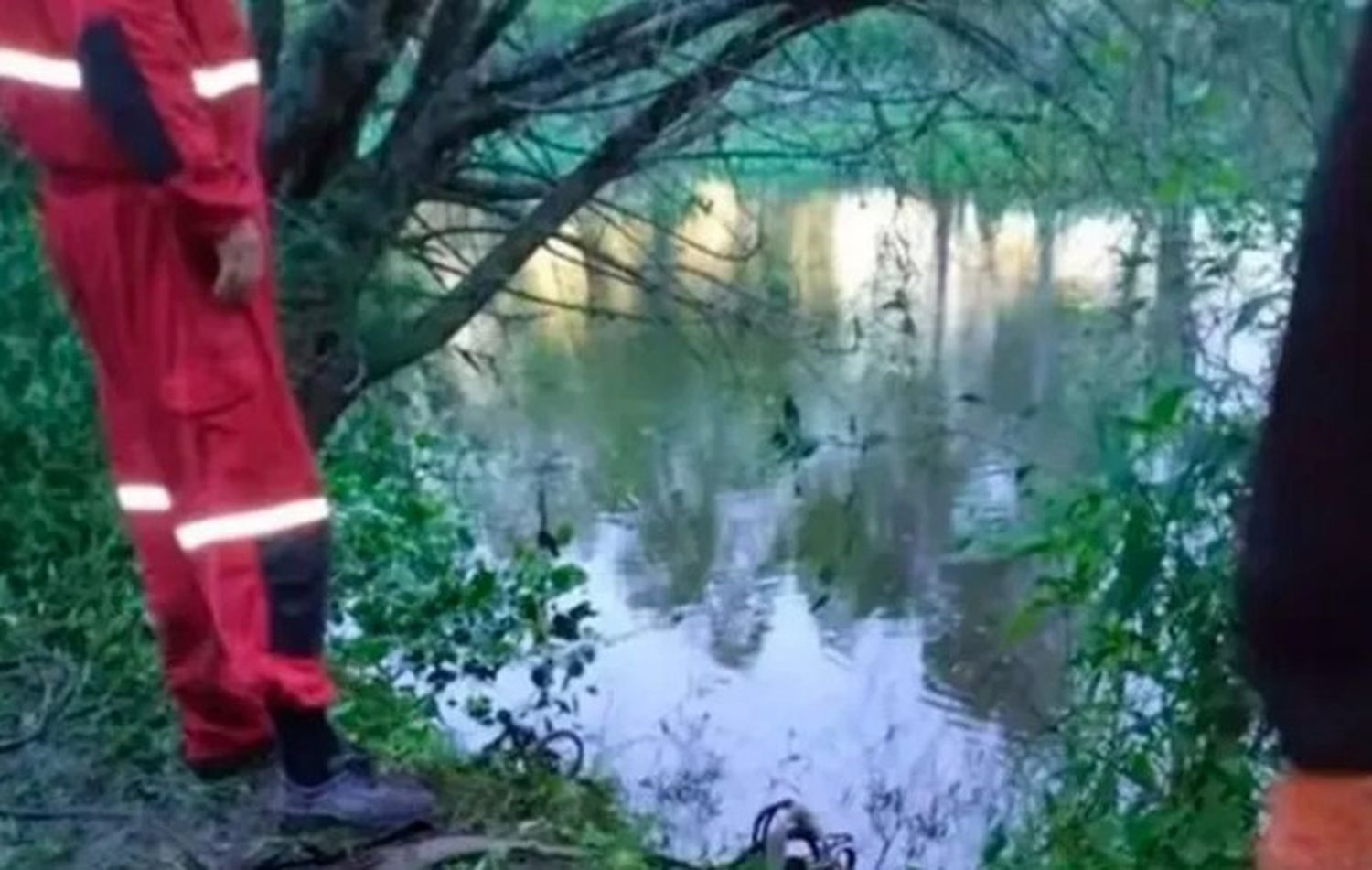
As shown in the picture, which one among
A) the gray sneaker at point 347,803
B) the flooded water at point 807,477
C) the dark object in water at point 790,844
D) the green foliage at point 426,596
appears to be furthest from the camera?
the flooded water at point 807,477

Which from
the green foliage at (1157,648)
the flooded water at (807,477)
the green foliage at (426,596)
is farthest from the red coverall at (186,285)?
the green foliage at (426,596)

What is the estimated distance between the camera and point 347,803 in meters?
3.51

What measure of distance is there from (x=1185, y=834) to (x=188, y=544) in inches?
59.6

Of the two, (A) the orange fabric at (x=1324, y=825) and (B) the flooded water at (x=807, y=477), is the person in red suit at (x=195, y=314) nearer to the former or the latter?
(B) the flooded water at (x=807, y=477)

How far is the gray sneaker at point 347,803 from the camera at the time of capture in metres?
3.50

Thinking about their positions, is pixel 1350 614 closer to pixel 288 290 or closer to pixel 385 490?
pixel 288 290

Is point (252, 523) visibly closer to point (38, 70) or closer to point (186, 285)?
point (186, 285)

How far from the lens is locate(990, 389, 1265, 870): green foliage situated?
360cm

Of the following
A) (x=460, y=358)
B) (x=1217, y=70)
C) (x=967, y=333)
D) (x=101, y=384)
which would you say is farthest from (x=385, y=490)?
(x=967, y=333)

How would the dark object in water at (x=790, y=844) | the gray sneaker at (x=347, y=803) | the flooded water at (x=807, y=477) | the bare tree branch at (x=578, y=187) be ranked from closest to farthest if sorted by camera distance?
the gray sneaker at (x=347, y=803) → the dark object in water at (x=790, y=844) → the bare tree branch at (x=578, y=187) → the flooded water at (x=807, y=477)

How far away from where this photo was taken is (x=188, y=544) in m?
3.44

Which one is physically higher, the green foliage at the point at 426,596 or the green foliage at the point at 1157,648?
the green foliage at the point at 1157,648

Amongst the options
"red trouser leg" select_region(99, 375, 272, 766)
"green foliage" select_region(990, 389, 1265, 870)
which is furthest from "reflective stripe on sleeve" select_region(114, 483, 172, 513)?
"green foliage" select_region(990, 389, 1265, 870)

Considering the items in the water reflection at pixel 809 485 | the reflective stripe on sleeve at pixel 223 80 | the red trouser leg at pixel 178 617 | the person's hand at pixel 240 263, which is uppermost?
the reflective stripe on sleeve at pixel 223 80
